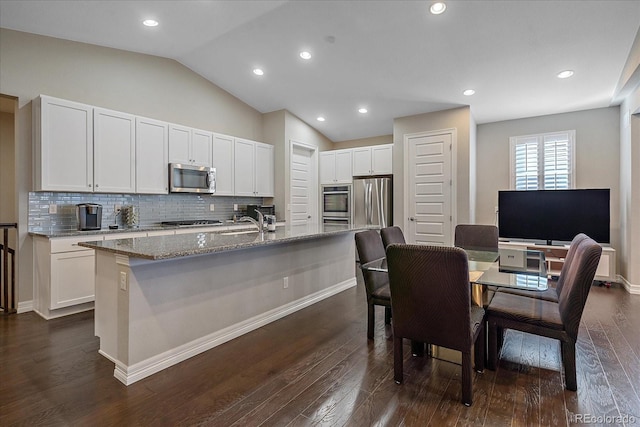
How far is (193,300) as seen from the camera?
2521 mm

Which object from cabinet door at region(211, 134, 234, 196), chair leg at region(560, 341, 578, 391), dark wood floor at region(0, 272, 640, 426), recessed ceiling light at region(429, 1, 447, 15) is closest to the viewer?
dark wood floor at region(0, 272, 640, 426)

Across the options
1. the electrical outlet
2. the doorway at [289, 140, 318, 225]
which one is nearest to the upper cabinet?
the doorway at [289, 140, 318, 225]

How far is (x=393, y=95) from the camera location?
4.95 metres

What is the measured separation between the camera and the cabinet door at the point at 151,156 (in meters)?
4.27

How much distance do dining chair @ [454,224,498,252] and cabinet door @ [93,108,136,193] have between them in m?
4.13

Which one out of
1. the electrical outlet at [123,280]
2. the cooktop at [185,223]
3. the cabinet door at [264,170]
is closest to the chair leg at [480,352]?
the electrical outlet at [123,280]

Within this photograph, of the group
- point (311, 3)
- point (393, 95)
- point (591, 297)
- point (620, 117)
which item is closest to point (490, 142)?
point (620, 117)

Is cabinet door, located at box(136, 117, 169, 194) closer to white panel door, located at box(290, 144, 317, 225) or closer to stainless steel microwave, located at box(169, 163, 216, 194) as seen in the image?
stainless steel microwave, located at box(169, 163, 216, 194)

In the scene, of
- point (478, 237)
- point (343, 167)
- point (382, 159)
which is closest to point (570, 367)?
point (478, 237)

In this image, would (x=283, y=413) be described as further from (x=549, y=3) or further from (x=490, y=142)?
(x=490, y=142)

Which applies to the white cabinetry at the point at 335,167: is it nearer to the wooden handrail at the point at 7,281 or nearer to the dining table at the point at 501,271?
the dining table at the point at 501,271

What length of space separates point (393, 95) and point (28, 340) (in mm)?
5121

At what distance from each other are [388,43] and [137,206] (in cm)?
390

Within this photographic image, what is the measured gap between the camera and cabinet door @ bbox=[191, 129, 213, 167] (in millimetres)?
4914
